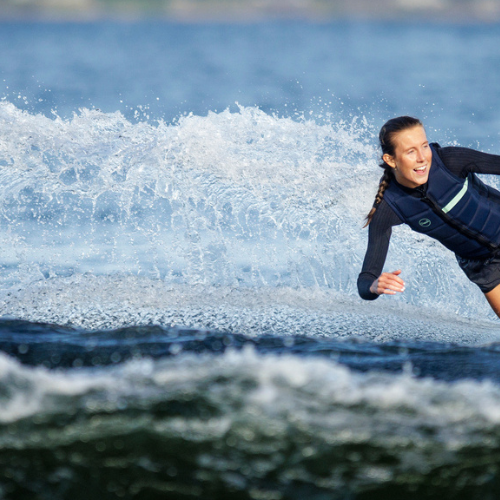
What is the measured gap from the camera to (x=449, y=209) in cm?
424

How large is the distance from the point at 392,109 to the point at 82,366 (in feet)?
64.7

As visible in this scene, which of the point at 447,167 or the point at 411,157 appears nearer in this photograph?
the point at 411,157

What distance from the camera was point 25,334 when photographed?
445 cm

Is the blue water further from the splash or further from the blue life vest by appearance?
the blue life vest

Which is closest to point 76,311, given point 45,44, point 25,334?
point 25,334

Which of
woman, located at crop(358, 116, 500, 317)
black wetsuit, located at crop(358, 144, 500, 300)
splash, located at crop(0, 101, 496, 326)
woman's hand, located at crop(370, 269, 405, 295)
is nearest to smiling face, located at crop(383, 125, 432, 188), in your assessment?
woman, located at crop(358, 116, 500, 317)

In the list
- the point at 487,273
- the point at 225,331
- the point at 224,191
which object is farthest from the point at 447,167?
the point at 224,191

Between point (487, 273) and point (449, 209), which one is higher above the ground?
point (449, 209)

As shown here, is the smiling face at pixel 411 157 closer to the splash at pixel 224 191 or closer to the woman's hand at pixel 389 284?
the woman's hand at pixel 389 284

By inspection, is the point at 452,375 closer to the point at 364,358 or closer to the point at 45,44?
the point at 364,358

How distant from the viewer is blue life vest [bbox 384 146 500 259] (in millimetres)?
4203

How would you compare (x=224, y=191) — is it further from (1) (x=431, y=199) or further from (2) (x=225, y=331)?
(1) (x=431, y=199)

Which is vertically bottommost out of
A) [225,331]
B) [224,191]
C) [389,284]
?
[225,331]

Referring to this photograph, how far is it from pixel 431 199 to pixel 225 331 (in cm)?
163
